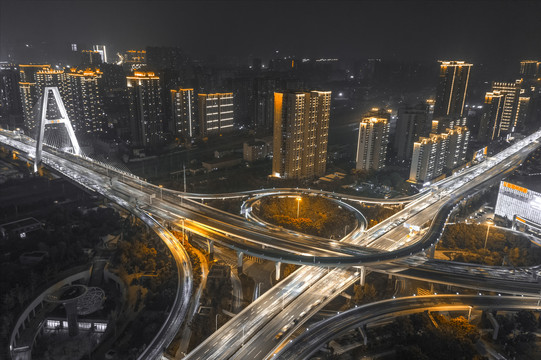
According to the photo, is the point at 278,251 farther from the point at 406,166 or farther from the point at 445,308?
the point at 406,166

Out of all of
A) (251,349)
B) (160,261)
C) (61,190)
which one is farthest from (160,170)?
(251,349)

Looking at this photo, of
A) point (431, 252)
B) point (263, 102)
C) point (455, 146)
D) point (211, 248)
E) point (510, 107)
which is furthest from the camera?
point (510, 107)

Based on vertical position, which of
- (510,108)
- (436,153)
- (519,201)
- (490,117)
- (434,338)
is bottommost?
(434,338)

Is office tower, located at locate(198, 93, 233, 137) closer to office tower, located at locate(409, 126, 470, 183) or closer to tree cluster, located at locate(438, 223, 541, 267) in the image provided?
office tower, located at locate(409, 126, 470, 183)

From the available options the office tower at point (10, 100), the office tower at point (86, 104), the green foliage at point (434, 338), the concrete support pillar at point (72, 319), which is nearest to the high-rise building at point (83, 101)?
the office tower at point (86, 104)

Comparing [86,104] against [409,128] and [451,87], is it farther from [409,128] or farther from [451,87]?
[451,87]

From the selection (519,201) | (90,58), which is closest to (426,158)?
(519,201)

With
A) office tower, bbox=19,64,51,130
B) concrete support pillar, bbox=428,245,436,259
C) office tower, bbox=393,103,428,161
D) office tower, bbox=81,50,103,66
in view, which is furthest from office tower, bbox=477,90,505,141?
office tower, bbox=81,50,103,66
